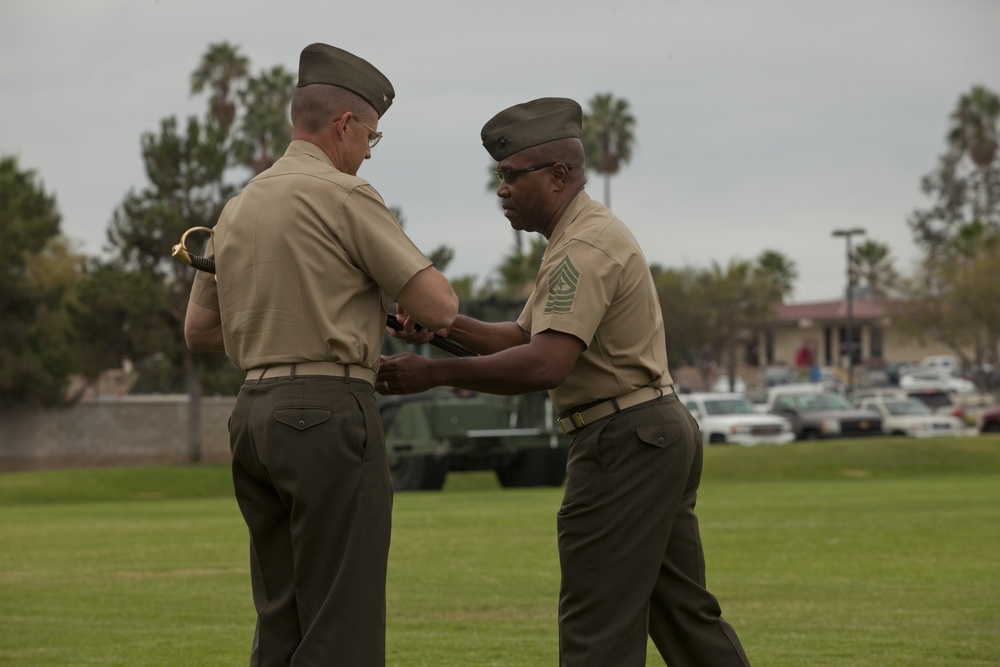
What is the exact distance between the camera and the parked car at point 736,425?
129 feet

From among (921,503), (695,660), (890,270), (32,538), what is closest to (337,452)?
(695,660)

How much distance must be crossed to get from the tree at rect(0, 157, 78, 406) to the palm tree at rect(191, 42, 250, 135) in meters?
23.9

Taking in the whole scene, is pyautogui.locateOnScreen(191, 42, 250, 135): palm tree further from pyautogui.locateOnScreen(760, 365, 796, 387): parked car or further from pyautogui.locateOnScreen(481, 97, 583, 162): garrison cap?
pyautogui.locateOnScreen(481, 97, 583, 162): garrison cap

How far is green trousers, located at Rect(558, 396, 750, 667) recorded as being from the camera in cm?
484

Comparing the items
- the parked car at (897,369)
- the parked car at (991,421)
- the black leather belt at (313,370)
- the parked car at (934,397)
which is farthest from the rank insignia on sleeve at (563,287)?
the parked car at (897,369)

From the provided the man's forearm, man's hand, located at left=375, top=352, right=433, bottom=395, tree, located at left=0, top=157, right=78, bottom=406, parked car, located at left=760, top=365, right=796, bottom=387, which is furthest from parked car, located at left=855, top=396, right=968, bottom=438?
man's hand, located at left=375, top=352, right=433, bottom=395

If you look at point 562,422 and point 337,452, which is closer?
point 337,452

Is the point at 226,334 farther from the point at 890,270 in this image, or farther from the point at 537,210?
the point at 890,270

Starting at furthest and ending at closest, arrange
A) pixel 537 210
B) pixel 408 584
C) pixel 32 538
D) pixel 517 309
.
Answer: pixel 517 309 < pixel 32 538 < pixel 408 584 < pixel 537 210

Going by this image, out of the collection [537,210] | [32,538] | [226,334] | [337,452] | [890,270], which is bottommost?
[32,538]

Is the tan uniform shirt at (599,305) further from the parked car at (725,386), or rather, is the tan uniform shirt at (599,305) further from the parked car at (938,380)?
the parked car at (725,386)

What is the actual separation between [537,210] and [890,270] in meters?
62.0

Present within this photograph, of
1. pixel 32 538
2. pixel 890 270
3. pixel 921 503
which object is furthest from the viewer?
pixel 890 270

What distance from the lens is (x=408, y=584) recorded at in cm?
1133
